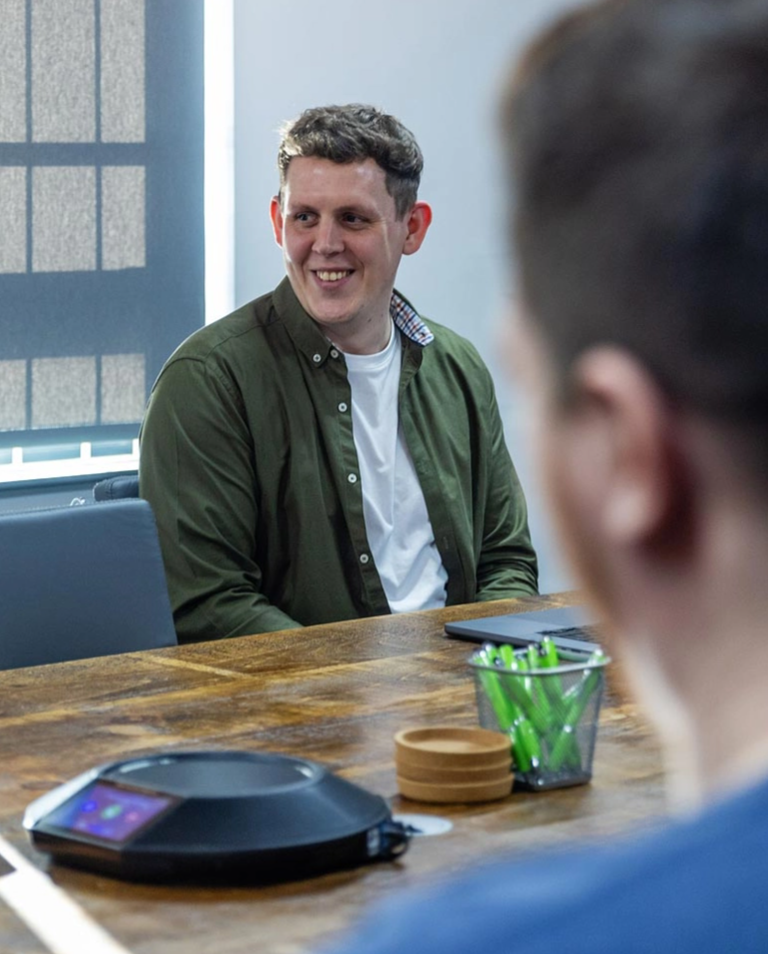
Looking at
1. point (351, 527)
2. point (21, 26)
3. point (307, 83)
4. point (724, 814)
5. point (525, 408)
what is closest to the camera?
point (724, 814)

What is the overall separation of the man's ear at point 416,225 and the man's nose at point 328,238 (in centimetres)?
23

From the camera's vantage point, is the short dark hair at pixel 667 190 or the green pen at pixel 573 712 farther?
the green pen at pixel 573 712

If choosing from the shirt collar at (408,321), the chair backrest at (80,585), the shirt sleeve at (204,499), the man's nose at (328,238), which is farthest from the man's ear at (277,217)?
the chair backrest at (80,585)

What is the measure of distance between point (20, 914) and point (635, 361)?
84cm

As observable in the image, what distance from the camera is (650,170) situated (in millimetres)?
440

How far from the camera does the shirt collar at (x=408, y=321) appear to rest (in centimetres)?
311

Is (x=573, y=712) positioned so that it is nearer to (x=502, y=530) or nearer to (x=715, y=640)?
(x=715, y=640)

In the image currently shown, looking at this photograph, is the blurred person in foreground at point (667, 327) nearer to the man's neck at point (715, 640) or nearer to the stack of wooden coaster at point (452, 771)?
the man's neck at point (715, 640)

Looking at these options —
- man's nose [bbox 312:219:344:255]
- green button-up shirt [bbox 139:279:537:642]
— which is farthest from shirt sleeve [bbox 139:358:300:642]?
man's nose [bbox 312:219:344:255]

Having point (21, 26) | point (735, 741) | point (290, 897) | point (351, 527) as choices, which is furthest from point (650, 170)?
point (21, 26)

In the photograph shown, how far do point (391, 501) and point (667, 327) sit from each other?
8.07ft

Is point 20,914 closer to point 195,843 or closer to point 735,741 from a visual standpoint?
point 195,843

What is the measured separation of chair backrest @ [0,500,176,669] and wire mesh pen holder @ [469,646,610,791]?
0.97m

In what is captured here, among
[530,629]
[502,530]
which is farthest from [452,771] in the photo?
[502,530]
